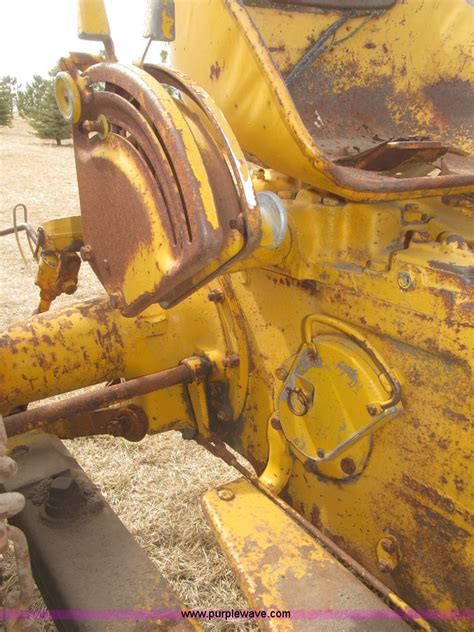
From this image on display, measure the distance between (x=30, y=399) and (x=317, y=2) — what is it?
4.93ft

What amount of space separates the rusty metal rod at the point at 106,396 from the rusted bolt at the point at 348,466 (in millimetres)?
541

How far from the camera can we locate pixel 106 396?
1690 mm

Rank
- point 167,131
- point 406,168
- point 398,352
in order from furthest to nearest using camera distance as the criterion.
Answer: point 406,168, point 398,352, point 167,131

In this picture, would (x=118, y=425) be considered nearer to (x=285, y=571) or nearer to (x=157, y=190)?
(x=285, y=571)

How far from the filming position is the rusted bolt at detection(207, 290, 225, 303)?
1859mm

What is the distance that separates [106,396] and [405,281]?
909 millimetres

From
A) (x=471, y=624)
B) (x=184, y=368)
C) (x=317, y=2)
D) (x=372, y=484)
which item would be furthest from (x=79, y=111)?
(x=471, y=624)

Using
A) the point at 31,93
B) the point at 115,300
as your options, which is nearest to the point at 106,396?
Answer: the point at 115,300

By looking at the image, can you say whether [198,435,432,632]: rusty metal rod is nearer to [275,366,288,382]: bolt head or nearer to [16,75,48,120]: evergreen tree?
[275,366,288,382]: bolt head

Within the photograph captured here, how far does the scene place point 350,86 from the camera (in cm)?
195

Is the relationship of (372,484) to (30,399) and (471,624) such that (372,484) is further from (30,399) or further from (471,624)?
(30,399)

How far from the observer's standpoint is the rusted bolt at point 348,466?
1.51 meters

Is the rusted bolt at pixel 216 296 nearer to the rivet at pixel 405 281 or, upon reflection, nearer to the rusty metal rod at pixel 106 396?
the rusty metal rod at pixel 106 396

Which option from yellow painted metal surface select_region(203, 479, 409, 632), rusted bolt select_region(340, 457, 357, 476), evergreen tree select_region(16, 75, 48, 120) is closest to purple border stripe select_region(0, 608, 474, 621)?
yellow painted metal surface select_region(203, 479, 409, 632)
